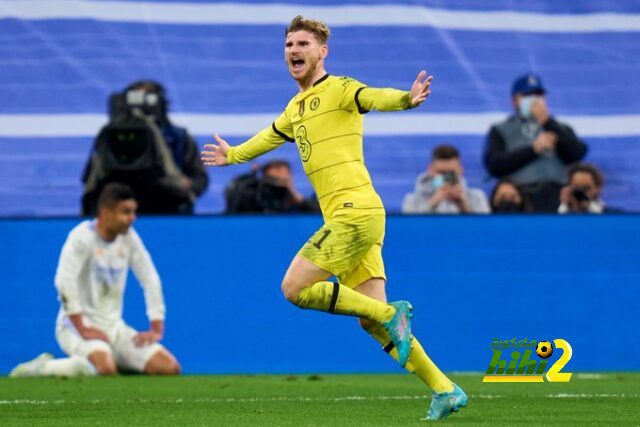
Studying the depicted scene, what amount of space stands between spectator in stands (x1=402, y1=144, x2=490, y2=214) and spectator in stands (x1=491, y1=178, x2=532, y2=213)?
8 cm

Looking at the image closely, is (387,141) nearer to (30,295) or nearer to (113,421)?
(30,295)

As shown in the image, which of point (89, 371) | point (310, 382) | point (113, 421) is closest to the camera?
point (113, 421)

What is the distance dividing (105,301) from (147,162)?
1.35m

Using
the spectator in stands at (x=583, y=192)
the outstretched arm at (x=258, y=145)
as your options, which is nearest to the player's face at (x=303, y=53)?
the outstretched arm at (x=258, y=145)

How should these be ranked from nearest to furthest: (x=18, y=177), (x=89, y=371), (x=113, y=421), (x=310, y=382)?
(x=113, y=421)
(x=310, y=382)
(x=89, y=371)
(x=18, y=177)

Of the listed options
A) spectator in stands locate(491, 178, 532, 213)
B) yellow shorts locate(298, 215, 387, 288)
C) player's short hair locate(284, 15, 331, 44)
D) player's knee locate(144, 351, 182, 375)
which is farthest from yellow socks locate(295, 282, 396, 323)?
spectator in stands locate(491, 178, 532, 213)

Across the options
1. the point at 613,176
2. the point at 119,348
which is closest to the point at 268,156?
the point at 119,348

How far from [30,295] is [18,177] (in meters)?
1.07

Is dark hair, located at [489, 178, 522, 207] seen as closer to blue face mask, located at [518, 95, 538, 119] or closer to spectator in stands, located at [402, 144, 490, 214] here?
spectator in stands, located at [402, 144, 490, 214]

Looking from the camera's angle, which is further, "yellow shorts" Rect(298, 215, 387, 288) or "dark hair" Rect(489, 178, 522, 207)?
"dark hair" Rect(489, 178, 522, 207)

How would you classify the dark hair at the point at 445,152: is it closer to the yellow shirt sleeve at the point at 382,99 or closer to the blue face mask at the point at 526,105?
the blue face mask at the point at 526,105

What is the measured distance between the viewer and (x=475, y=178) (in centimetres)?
1327

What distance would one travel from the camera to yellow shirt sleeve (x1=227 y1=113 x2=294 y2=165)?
8.30 metres

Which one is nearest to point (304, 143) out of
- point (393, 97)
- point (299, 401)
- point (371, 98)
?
point (371, 98)
